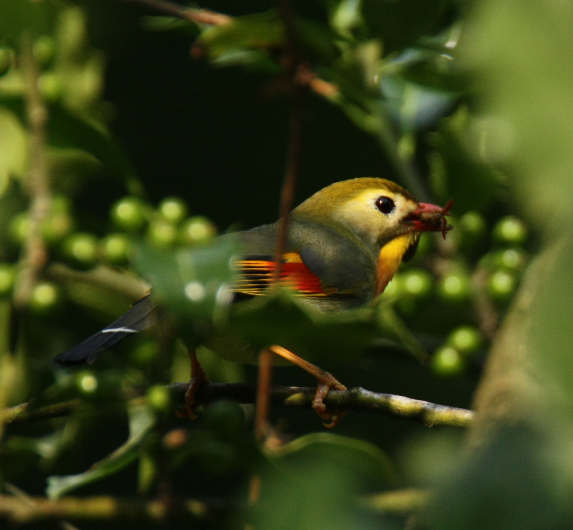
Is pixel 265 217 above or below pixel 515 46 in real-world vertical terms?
below

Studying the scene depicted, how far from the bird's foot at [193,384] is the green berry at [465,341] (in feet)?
2.82

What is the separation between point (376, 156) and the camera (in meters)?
3.67

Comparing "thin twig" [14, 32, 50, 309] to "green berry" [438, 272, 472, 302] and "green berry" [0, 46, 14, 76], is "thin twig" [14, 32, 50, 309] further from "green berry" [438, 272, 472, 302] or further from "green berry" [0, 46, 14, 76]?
"green berry" [438, 272, 472, 302]

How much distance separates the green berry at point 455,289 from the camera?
248cm

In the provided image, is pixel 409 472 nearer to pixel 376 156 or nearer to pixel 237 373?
pixel 237 373

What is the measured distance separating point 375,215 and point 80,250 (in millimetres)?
1778

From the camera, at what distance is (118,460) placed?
A: 154cm

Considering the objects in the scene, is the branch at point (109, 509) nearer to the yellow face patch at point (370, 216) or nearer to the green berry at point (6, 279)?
the green berry at point (6, 279)

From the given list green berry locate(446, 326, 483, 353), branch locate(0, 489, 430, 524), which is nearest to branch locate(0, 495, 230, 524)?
branch locate(0, 489, 430, 524)

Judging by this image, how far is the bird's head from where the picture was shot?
351 centimetres

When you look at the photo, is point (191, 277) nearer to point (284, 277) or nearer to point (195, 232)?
point (195, 232)

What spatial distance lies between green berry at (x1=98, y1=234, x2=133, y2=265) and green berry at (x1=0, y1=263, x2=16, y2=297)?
1.01ft

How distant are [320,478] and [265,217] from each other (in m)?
2.70

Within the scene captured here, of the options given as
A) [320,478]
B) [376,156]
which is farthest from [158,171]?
[320,478]
